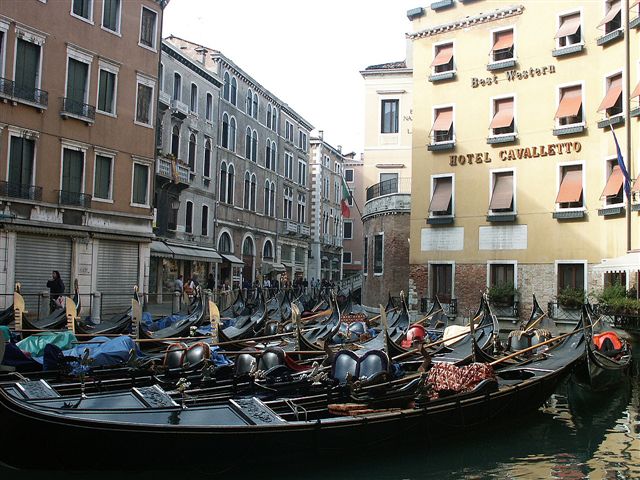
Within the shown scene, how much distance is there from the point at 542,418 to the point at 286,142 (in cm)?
2227

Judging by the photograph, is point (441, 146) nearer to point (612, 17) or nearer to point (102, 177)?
point (612, 17)

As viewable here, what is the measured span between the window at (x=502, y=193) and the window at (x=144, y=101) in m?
7.66

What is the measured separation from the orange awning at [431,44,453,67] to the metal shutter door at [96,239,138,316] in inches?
309

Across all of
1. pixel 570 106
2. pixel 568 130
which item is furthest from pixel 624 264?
pixel 570 106

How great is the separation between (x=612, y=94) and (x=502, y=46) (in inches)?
112

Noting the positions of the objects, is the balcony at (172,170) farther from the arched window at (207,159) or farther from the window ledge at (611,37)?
the window ledge at (611,37)

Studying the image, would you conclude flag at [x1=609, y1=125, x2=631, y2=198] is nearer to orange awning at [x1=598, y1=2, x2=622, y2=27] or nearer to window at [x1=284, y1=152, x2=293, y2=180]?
orange awning at [x1=598, y1=2, x2=622, y2=27]

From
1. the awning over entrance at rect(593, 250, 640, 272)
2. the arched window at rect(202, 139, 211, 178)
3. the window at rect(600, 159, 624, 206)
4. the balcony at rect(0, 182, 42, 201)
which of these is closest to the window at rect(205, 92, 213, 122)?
the arched window at rect(202, 139, 211, 178)

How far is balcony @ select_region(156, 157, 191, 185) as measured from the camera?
57.4 feet

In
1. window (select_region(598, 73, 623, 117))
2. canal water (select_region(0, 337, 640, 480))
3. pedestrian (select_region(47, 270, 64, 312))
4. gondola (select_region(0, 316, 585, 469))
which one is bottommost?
canal water (select_region(0, 337, 640, 480))

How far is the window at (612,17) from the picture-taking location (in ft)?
42.7

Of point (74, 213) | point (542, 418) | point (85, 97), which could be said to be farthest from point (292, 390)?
point (85, 97)

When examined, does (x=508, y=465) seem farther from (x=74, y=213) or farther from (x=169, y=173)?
(x=169, y=173)

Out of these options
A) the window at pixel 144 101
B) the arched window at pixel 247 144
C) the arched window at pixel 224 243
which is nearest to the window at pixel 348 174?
the arched window at pixel 247 144
